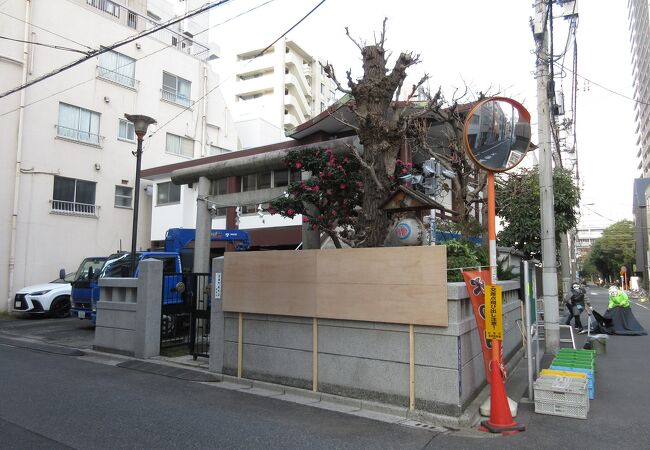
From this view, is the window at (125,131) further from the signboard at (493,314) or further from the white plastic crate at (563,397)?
the white plastic crate at (563,397)

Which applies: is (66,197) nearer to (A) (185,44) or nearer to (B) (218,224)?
(B) (218,224)

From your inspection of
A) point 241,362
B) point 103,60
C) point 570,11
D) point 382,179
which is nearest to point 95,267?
point 241,362

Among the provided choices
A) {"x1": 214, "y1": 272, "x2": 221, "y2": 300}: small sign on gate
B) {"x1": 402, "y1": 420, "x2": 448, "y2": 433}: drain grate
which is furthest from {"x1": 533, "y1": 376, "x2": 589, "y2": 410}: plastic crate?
{"x1": 214, "y1": 272, "x2": 221, "y2": 300}: small sign on gate

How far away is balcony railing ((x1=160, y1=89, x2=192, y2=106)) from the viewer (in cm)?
2647

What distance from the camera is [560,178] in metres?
18.5

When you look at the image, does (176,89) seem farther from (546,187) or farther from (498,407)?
(498,407)

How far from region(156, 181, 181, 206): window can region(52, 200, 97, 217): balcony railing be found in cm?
328

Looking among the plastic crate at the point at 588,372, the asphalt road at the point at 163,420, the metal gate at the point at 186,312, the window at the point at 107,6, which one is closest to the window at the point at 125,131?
the window at the point at 107,6

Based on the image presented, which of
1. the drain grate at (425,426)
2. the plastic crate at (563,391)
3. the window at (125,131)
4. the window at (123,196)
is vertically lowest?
the drain grate at (425,426)

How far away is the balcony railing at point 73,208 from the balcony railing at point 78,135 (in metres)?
2.98

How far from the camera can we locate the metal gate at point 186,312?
9.91m

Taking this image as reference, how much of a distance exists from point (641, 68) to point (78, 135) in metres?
101

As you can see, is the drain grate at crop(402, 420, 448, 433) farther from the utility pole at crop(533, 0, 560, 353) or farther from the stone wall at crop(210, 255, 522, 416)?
the utility pole at crop(533, 0, 560, 353)

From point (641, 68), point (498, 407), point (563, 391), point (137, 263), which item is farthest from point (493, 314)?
point (641, 68)
